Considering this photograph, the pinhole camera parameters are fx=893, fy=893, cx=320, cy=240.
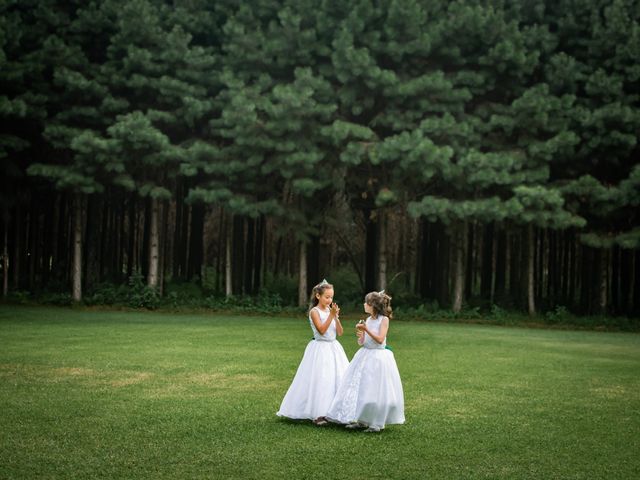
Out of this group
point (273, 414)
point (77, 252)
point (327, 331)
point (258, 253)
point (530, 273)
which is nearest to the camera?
point (327, 331)

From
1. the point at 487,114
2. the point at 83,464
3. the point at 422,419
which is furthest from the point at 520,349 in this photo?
the point at 83,464

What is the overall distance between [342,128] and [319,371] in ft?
55.0

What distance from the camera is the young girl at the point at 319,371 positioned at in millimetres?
8750

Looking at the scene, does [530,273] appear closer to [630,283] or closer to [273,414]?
[630,283]

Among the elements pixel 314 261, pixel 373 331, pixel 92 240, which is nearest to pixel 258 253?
pixel 314 261

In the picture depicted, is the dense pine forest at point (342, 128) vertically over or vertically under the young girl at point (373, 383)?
over

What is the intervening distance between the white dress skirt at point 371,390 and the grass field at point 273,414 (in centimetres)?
19

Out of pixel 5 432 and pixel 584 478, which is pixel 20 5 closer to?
pixel 5 432

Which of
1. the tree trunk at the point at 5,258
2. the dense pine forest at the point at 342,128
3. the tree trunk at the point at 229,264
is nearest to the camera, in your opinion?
the dense pine forest at the point at 342,128

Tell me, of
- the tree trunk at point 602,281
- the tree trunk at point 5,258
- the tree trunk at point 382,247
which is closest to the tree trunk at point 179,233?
the tree trunk at point 5,258

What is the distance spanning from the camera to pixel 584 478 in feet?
22.7

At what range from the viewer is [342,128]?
981 inches

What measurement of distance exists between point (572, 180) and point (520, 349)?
907 cm

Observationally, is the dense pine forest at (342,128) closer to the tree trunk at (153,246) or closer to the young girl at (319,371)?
the tree trunk at (153,246)
